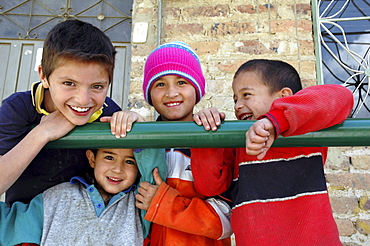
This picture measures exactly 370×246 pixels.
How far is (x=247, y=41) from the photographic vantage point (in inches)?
122

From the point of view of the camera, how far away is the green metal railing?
943 millimetres

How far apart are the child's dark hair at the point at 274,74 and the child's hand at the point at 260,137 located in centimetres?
56

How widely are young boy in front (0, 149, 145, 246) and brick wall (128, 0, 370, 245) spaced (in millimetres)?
1571

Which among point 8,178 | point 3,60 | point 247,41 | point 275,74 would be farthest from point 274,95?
point 3,60

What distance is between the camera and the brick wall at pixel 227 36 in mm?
3004

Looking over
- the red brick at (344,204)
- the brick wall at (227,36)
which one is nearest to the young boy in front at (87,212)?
the brick wall at (227,36)

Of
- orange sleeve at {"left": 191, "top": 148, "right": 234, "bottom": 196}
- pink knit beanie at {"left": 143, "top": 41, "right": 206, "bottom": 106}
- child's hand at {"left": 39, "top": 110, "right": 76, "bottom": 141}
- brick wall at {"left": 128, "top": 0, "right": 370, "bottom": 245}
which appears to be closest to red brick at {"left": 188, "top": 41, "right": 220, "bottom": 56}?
brick wall at {"left": 128, "top": 0, "right": 370, "bottom": 245}

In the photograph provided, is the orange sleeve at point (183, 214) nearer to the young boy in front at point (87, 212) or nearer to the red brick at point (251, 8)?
the young boy in front at point (87, 212)

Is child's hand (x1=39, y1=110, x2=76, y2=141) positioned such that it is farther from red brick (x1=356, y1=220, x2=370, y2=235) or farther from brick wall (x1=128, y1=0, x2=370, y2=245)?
red brick (x1=356, y1=220, x2=370, y2=235)

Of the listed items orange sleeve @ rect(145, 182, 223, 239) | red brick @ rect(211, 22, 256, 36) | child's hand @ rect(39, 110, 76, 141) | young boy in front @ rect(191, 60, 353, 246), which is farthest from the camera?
red brick @ rect(211, 22, 256, 36)

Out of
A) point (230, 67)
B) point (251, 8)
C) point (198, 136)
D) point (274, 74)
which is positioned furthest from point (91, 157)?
point (251, 8)

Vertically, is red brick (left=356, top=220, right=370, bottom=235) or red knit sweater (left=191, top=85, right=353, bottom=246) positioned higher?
red knit sweater (left=191, top=85, right=353, bottom=246)

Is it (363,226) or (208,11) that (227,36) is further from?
(363,226)

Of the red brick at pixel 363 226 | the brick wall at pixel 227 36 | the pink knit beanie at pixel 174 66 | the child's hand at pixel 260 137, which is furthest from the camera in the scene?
the brick wall at pixel 227 36
